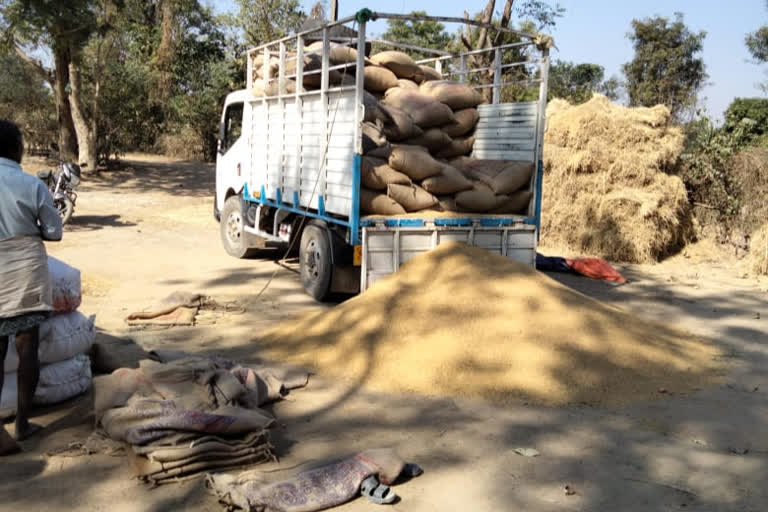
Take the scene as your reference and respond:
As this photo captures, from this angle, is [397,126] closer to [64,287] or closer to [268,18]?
[64,287]

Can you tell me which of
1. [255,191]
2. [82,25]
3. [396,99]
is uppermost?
[82,25]

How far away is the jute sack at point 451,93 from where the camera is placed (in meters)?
8.02

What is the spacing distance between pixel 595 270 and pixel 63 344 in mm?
7313

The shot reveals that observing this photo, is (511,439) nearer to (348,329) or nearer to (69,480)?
(348,329)

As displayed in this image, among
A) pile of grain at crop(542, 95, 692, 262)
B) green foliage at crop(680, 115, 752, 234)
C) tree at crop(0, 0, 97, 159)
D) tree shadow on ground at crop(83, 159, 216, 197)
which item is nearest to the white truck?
pile of grain at crop(542, 95, 692, 262)

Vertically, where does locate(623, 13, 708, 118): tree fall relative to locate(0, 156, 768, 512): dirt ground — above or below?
above

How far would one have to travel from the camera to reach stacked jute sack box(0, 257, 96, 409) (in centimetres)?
424

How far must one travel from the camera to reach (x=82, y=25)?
16.3 m

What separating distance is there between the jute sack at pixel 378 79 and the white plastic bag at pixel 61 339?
430 centimetres

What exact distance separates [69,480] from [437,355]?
2701 mm

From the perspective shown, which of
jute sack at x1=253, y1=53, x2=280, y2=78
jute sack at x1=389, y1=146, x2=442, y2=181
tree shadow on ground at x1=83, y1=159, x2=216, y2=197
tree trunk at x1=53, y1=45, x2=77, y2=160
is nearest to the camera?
jute sack at x1=389, y1=146, x2=442, y2=181

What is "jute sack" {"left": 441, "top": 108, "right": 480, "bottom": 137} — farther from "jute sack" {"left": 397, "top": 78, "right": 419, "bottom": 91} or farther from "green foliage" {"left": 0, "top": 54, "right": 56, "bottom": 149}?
"green foliage" {"left": 0, "top": 54, "right": 56, "bottom": 149}

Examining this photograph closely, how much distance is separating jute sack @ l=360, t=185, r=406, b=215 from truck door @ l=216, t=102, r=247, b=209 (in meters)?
3.43

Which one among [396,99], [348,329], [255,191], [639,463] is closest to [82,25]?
[255,191]
